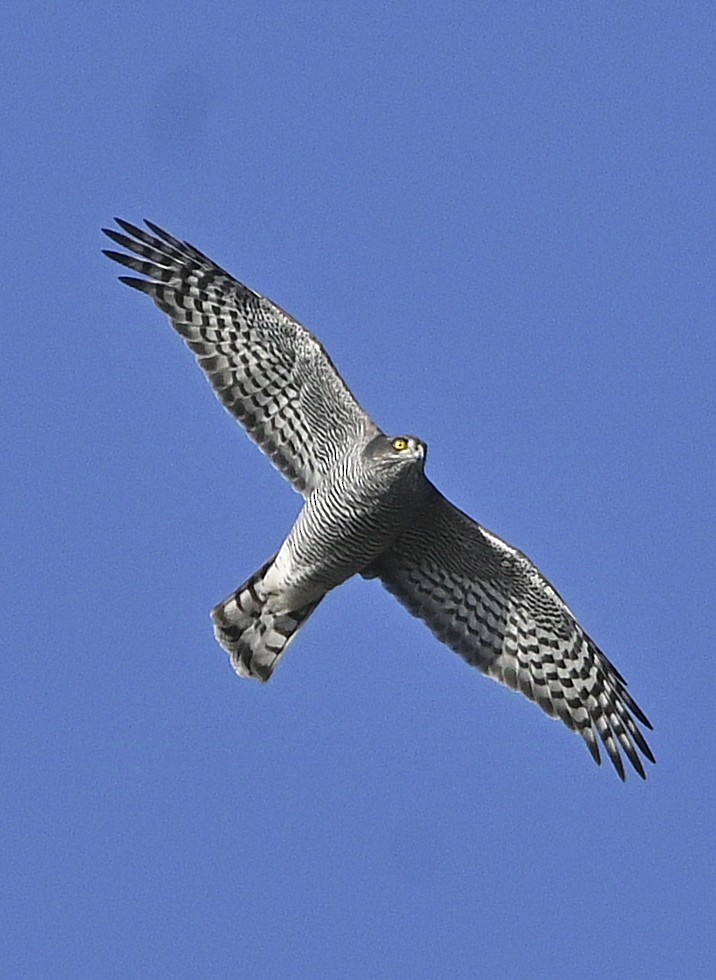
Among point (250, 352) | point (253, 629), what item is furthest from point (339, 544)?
point (250, 352)

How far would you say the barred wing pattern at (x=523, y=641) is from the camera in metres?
15.9

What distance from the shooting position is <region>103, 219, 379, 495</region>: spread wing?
1530cm

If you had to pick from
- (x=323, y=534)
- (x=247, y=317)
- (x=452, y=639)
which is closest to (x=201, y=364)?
(x=247, y=317)

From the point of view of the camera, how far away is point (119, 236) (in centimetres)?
1567

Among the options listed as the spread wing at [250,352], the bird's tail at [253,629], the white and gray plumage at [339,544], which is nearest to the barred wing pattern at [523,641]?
the white and gray plumage at [339,544]

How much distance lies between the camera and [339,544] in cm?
1484

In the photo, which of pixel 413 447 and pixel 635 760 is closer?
pixel 413 447

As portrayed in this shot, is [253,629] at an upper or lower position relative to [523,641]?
lower

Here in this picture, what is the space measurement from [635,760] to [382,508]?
3.13 metres

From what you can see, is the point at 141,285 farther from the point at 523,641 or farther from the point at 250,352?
the point at 523,641

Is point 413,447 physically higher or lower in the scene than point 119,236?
lower

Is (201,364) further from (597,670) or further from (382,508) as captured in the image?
(597,670)

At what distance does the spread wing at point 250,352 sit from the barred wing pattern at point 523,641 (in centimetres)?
114

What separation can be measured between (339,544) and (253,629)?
144cm
